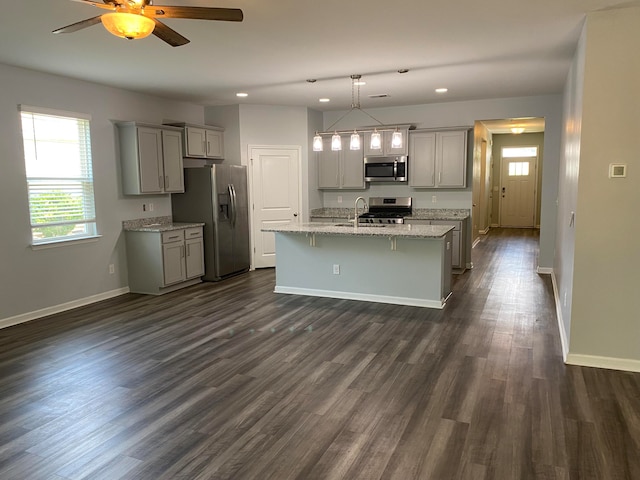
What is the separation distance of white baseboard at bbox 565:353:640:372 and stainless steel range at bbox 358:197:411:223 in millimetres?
3933

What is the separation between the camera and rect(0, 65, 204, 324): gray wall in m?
4.66

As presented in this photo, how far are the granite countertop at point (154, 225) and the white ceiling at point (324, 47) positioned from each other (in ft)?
5.73

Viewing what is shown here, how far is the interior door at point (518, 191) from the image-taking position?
12.7m

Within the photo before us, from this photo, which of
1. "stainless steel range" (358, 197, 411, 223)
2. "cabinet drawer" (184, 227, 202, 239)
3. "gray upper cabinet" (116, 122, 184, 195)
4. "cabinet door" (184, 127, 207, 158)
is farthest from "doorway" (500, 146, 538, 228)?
"gray upper cabinet" (116, 122, 184, 195)

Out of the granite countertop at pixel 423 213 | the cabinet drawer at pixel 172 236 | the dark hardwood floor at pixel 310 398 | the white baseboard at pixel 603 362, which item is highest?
the granite countertop at pixel 423 213

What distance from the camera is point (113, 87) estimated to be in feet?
18.9

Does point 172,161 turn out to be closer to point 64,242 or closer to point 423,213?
point 64,242

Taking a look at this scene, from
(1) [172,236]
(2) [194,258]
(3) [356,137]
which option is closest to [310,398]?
(3) [356,137]

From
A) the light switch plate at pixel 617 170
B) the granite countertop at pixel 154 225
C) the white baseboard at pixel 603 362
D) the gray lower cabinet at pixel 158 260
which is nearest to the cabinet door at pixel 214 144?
the granite countertop at pixel 154 225

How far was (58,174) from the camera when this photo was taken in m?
5.16

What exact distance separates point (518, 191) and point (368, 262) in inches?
358

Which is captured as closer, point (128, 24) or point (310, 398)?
point (128, 24)

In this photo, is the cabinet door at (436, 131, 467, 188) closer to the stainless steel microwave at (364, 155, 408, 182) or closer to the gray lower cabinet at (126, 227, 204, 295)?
the stainless steel microwave at (364, 155, 408, 182)

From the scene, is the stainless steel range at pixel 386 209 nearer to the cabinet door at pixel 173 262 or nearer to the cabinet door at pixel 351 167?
the cabinet door at pixel 351 167
